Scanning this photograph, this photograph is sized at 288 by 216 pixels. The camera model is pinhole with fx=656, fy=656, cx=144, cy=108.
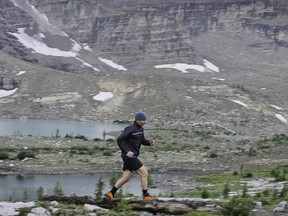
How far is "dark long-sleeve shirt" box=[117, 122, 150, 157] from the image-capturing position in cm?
1467

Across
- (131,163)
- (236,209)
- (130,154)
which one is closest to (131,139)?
(130,154)

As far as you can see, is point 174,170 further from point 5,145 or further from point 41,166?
point 5,145

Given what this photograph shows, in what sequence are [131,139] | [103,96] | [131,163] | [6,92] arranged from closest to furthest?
[131,139]
[131,163]
[103,96]
[6,92]

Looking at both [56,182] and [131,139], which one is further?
[56,182]

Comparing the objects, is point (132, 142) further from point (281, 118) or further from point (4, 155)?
point (281, 118)

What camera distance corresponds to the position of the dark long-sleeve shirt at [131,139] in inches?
578

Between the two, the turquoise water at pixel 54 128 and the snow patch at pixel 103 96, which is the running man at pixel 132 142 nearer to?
the turquoise water at pixel 54 128

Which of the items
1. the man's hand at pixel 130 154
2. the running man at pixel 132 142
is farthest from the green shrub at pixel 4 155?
the man's hand at pixel 130 154

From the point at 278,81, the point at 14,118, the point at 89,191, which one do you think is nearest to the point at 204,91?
the point at 14,118

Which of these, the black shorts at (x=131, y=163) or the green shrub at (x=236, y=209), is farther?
the black shorts at (x=131, y=163)

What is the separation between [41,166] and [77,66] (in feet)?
466

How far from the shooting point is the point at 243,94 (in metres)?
122

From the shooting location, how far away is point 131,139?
1479 centimetres

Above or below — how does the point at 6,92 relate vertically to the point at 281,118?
above
